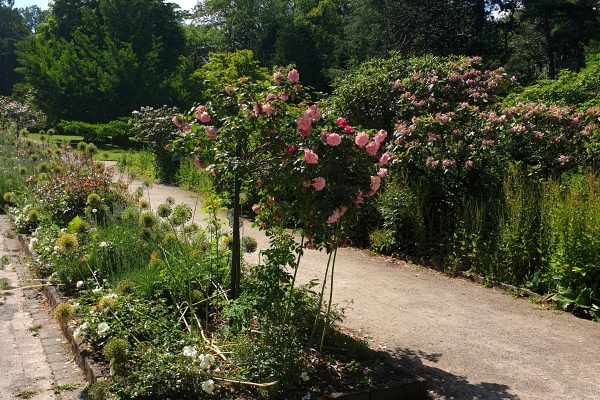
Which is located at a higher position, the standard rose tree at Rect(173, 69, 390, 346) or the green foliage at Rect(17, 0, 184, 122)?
the green foliage at Rect(17, 0, 184, 122)

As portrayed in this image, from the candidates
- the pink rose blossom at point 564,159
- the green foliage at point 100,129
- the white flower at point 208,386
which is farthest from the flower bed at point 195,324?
the green foliage at point 100,129

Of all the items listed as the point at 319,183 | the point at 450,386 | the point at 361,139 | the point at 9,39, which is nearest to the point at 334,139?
the point at 361,139

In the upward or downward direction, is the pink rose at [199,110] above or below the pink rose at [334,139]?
above

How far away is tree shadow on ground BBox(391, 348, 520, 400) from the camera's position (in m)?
4.32

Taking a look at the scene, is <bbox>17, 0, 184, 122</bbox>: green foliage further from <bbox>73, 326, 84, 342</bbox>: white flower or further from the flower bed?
<bbox>73, 326, 84, 342</bbox>: white flower

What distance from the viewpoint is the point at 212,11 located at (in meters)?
59.5

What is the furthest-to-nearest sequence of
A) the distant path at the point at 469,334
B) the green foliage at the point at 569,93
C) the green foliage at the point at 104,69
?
1. the green foliage at the point at 104,69
2. the green foliage at the point at 569,93
3. the distant path at the point at 469,334

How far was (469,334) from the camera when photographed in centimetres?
565

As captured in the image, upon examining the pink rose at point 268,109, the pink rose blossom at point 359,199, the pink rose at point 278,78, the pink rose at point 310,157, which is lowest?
the pink rose blossom at point 359,199

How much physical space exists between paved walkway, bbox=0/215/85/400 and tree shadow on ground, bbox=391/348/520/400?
2.57 meters

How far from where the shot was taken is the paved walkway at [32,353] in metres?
4.54

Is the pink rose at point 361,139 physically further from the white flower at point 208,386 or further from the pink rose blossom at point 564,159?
the pink rose blossom at point 564,159

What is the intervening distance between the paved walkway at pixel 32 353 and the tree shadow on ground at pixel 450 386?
8.42 ft

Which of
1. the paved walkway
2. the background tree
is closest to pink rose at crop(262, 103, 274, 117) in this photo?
the paved walkway
